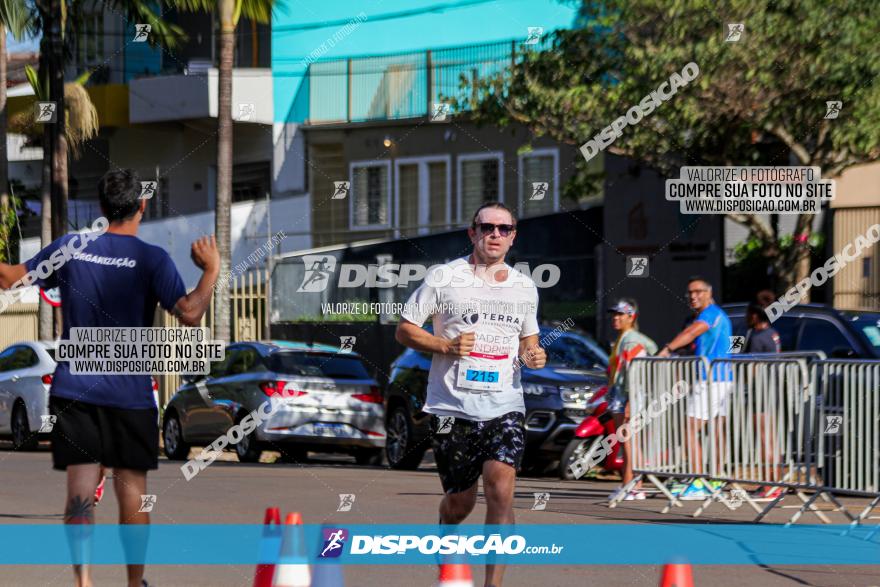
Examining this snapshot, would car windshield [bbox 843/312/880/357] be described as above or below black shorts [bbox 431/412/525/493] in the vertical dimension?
above

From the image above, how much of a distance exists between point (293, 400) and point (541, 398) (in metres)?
3.32

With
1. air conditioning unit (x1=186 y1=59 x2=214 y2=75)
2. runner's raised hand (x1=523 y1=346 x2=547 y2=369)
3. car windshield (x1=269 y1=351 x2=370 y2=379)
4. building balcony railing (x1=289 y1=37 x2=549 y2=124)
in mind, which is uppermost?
air conditioning unit (x1=186 y1=59 x2=214 y2=75)

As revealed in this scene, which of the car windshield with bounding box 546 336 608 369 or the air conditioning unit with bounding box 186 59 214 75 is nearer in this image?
the car windshield with bounding box 546 336 608 369

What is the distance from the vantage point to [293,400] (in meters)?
18.7

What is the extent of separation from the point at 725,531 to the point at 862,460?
1.18m

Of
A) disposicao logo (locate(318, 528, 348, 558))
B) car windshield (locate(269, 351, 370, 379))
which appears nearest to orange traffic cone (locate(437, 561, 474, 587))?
disposicao logo (locate(318, 528, 348, 558))

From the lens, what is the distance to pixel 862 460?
1150 centimetres

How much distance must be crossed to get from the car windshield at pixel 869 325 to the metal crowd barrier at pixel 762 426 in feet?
6.01

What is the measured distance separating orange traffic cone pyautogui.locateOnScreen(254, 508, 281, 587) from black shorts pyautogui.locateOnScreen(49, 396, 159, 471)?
0.64m

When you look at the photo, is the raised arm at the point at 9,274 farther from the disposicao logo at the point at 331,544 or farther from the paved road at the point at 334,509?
the paved road at the point at 334,509

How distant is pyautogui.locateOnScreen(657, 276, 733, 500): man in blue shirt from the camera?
41.6 feet

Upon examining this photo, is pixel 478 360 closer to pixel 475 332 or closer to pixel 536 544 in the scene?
pixel 475 332

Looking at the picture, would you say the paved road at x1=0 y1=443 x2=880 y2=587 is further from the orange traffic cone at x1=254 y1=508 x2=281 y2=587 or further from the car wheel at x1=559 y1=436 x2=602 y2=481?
the orange traffic cone at x1=254 y1=508 x2=281 y2=587

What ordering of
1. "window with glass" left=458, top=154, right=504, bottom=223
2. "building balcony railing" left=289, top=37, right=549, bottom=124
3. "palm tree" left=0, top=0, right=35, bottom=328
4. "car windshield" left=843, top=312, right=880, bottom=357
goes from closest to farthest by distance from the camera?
"car windshield" left=843, top=312, right=880, bottom=357, "palm tree" left=0, top=0, right=35, bottom=328, "building balcony railing" left=289, top=37, right=549, bottom=124, "window with glass" left=458, top=154, right=504, bottom=223
